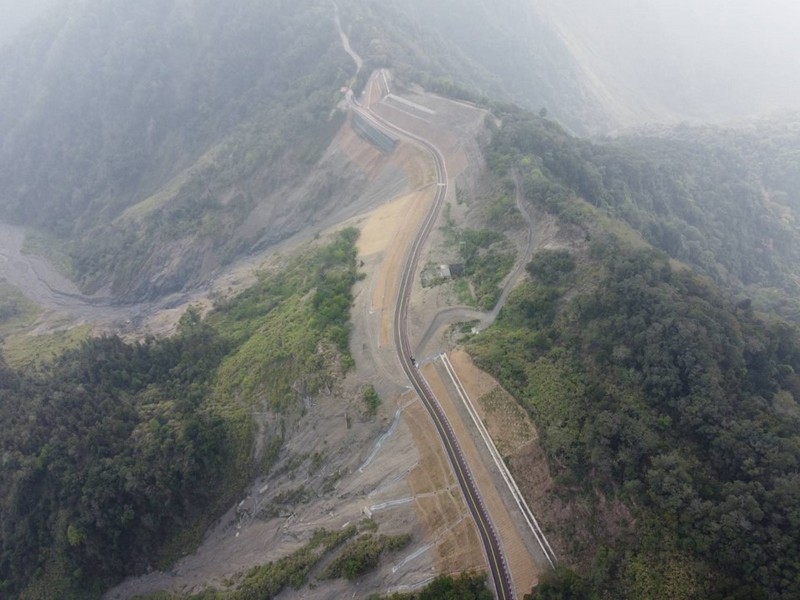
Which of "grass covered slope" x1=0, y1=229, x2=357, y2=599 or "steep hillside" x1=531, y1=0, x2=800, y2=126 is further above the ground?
"steep hillside" x1=531, y1=0, x2=800, y2=126

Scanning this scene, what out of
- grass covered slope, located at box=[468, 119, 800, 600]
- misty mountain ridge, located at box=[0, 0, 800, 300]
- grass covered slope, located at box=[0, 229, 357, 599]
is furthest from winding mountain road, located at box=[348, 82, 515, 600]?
misty mountain ridge, located at box=[0, 0, 800, 300]

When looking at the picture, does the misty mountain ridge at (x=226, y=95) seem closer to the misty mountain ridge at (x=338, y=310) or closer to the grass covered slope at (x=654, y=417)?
the misty mountain ridge at (x=338, y=310)

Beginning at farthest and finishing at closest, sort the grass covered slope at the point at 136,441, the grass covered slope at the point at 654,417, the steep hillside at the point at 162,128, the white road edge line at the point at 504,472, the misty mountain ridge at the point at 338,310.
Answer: the steep hillside at the point at 162,128, the grass covered slope at the point at 136,441, the white road edge line at the point at 504,472, the misty mountain ridge at the point at 338,310, the grass covered slope at the point at 654,417

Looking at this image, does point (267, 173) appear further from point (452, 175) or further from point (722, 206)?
point (722, 206)

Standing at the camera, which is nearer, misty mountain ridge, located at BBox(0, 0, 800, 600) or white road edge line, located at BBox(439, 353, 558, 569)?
misty mountain ridge, located at BBox(0, 0, 800, 600)

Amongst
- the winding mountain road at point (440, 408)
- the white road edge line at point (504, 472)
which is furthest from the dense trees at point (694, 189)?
the white road edge line at point (504, 472)

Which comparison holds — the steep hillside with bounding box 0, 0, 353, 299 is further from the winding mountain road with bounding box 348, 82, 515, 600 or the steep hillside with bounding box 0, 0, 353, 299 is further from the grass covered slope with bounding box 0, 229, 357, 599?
the grass covered slope with bounding box 0, 229, 357, 599

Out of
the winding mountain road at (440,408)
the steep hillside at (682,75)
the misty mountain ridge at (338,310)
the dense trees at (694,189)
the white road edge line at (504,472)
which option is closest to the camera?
the misty mountain ridge at (338,310)

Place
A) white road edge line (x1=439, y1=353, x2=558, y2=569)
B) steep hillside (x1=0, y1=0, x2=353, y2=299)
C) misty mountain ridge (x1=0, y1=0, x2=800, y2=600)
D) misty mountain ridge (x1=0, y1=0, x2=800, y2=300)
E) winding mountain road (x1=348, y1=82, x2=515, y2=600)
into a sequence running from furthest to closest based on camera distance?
misty mountain ridge (x1=0, y1=0, x2=800, y2=300)
steep hillside (x1=0, y1=0, x2=353, y2=299)
white road edge line (x1=439, y1=353, x2=558, y2=569)
winding mountain road (x1=348, y1=82, x2=515, y2=600)
misty mountain ridge (x1=0, y1=0, x2=800, y2=600)
